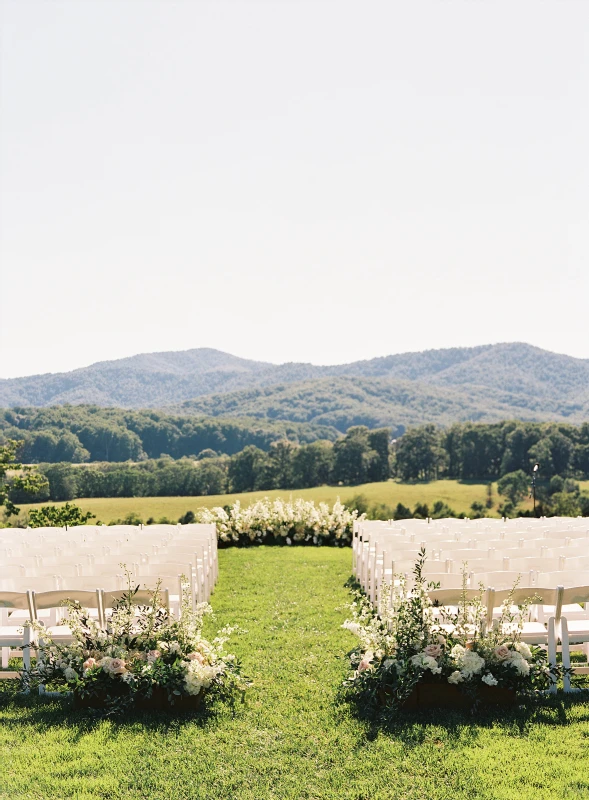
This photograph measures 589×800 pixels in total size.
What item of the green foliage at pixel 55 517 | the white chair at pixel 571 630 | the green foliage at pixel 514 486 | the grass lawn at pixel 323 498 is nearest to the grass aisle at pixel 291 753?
the white chair at pixel 571 630

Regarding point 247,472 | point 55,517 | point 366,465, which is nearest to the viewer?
→ point 55,517

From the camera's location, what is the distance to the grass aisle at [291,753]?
4121mm

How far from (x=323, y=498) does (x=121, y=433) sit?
134 feet

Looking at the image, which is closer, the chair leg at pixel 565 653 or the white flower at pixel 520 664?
the white flower at pixel 520 664

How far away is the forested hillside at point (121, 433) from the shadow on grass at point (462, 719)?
57.6m

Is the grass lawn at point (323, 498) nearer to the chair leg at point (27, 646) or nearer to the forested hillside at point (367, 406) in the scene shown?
the chair leg at point (27, 646)

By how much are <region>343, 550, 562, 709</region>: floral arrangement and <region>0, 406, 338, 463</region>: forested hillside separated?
57.3 meters

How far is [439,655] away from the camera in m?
5.23

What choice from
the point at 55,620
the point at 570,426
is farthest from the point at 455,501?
the point at 55,620

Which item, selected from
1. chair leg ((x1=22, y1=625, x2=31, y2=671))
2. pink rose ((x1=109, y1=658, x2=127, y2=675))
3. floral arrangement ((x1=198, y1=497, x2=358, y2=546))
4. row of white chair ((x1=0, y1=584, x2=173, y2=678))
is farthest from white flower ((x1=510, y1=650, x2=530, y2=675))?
floral arrangement ((x1=198, y1=497, x2=358, y2=546))

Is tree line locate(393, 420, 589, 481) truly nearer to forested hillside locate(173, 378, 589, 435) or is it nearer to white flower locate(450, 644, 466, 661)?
white flower locate(450, 644, 466, 661)

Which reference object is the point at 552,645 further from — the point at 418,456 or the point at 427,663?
the point at 418,456

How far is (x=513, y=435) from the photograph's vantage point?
56.5 m

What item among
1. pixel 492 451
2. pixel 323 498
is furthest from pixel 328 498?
pixel 492 451
